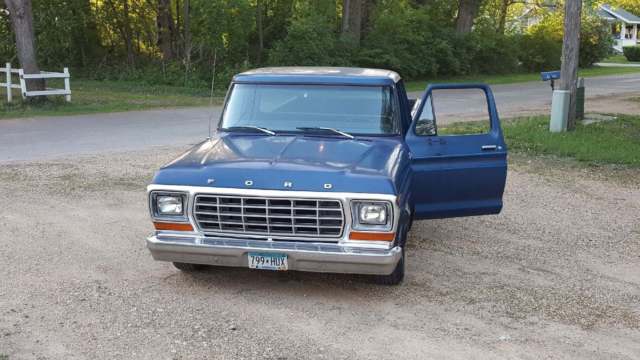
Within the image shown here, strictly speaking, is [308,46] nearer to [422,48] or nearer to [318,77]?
[422,48]

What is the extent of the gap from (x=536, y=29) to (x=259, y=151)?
3956 centimetres

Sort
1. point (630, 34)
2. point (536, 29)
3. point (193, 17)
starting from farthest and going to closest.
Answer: point (630, 34) → point (536, 29) → point (193, 17)

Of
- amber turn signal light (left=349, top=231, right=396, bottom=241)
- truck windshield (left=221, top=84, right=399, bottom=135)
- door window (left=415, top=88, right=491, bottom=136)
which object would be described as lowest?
door window (left=415, top=88, right=491, bottom=136)

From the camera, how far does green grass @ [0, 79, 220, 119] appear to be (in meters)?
19.5

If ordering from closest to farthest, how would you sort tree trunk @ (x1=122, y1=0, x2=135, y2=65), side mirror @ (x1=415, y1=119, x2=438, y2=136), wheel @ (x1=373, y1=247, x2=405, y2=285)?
wheel @ (x1=373, y1=247, x2=405, y2=285), side mirror @ (x1=415, y1=119, x2=438, y2=136), tree trunk @ (x1=122, y1=0, x2=135, y2=65)

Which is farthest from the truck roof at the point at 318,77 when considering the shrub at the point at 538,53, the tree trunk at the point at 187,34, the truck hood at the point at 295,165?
the shrub at the point at 538,53

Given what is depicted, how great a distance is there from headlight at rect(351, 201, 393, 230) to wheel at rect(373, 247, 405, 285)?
1.94ft

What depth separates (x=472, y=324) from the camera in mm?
5477

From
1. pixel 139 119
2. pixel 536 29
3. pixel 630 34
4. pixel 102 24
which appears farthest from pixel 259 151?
pixel 630 34

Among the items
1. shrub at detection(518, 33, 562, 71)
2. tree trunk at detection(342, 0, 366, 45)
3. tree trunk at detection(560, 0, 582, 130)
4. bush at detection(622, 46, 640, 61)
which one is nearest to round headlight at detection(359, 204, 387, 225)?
tree trunk at detection(560, 0, 582, 130)

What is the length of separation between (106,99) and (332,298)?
18179mm

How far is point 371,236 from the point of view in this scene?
5.61m

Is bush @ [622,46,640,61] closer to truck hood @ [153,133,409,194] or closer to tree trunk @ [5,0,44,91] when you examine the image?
tree trunk @ [5,0,44,91]

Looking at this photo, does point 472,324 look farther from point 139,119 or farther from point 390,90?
point 139,119
